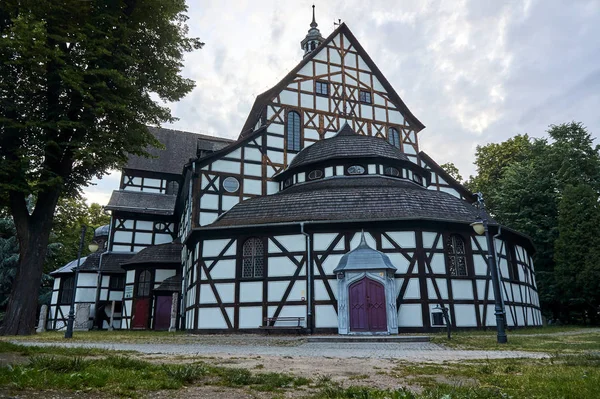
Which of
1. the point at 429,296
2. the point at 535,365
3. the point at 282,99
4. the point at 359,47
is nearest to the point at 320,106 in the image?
the point at 282,99

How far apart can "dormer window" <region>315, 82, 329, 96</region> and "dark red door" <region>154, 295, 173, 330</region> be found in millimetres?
15738

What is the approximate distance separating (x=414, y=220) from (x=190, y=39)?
1165 cm

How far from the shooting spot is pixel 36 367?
540 cm

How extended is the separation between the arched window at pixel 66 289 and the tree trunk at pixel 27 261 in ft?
58.0

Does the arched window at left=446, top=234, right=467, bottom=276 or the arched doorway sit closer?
the arched window at left=446, top=234, right=467, bottom=276

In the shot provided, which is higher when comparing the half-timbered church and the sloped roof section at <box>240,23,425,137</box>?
the sloped roof section at <box>240,23,425,137</box>

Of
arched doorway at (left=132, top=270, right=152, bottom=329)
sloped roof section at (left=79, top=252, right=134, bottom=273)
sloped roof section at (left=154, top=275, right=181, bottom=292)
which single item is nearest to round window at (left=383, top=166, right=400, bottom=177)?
sloped roof section at (left=154, top=275, right=181, bottom=292)

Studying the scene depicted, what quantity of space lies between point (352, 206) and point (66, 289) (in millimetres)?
23490

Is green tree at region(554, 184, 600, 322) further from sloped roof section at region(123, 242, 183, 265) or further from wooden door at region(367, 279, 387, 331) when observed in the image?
sloped roof section at region(123, 242, 183, 265)

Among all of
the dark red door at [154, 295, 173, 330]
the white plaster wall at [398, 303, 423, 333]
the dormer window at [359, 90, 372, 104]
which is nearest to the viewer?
the white plaster wall at [398, 303, 423, 333]

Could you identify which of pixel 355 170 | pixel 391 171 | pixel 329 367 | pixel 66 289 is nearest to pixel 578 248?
pixel 391 171

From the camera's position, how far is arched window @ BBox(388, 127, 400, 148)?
28770mm

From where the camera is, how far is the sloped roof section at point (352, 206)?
1923 cm

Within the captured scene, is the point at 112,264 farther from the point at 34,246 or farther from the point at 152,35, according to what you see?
the point at 152,35
